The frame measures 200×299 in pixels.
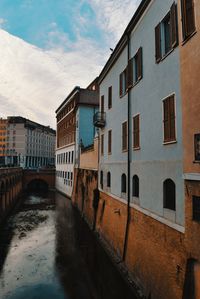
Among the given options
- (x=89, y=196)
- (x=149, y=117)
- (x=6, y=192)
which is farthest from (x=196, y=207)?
(x=6, y=192)

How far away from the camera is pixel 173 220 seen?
28.3 feet

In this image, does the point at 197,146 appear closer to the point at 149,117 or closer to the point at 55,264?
the point at 149,117

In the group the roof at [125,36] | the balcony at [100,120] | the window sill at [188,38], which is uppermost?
the roof at [125,36]

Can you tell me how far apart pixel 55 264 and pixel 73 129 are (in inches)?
1037

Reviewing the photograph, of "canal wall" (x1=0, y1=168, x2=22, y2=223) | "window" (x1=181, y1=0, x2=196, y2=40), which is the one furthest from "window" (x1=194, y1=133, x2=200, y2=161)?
"canal wall" (x1=0, y1=168, x2=22, y2=223)

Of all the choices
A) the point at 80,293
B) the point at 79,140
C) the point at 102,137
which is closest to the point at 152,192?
the point at 80,293

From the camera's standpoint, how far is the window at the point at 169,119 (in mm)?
8954

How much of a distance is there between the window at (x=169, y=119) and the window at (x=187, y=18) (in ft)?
7.33

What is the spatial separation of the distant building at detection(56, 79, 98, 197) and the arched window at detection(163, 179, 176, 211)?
23.2 m

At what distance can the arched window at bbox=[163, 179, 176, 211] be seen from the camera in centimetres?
904

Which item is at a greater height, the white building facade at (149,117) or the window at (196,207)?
the white building facade at (149,117)

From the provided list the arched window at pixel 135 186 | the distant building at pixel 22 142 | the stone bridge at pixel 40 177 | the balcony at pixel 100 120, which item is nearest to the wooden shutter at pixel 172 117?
the arched window at pixel 135 186

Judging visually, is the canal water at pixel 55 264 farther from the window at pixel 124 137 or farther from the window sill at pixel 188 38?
the window sill at pixel 188 38

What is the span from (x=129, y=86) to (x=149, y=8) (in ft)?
12.9
